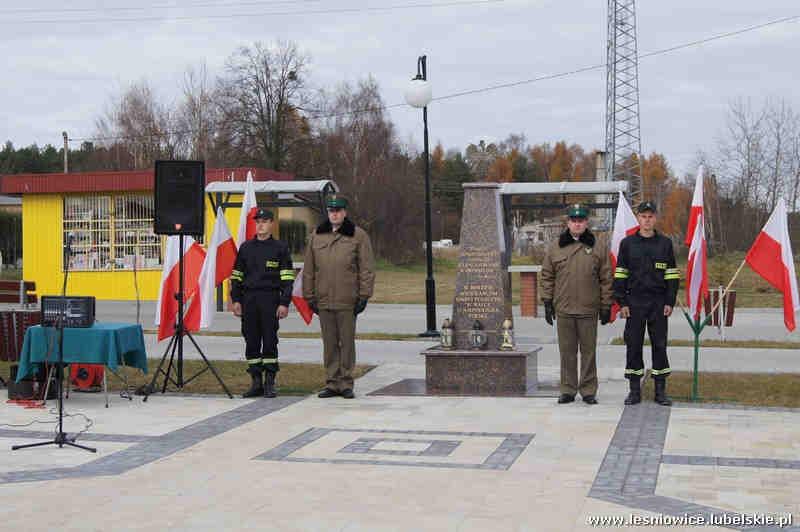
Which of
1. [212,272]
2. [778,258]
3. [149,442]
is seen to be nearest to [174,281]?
[212,272]

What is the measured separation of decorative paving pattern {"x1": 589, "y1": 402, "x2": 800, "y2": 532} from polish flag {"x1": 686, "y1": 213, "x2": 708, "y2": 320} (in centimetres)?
148

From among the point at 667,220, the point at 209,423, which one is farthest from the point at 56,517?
the point at 667,220

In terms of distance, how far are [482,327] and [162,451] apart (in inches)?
169

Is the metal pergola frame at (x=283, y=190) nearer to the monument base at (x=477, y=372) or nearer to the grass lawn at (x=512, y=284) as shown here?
the grass lawn at (x=512, y=284)

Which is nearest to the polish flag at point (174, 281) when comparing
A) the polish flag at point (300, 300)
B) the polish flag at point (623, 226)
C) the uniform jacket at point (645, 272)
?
the polish flag at point (300, 300)

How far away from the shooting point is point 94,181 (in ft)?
101

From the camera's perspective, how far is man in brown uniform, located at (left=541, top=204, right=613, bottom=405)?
1092 centimetres

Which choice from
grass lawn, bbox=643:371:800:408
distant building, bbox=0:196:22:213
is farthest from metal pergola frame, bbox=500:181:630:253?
distant building, bbox=0:196:22:213

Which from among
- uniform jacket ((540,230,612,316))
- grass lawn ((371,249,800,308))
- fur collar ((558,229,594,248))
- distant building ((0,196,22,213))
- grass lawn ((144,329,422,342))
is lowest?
grass lawn ((144,329,422,342))

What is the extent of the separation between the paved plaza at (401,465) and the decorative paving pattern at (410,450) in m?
0.02

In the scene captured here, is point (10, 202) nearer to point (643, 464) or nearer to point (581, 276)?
point (581, 276)

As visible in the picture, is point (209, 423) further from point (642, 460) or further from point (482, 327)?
point (642, 460)

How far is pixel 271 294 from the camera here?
1168 cm

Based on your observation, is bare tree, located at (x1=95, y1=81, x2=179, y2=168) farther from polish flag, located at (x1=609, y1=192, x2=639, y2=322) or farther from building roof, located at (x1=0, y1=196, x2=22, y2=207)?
polish flag, located at (x1=609, y1=192, x2=639, y2=322)
